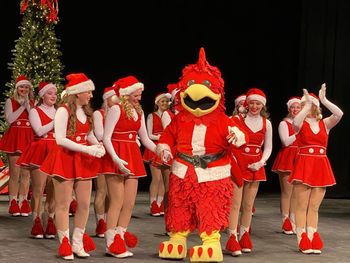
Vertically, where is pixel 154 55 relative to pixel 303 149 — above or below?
above

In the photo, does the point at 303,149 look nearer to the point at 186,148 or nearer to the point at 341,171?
the point at 186,148

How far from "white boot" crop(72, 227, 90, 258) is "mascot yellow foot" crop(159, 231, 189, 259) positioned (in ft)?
1.90

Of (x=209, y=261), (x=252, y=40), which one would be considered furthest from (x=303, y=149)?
(x=252, y=40)

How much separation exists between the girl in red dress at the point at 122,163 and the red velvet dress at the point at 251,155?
3.30 ft

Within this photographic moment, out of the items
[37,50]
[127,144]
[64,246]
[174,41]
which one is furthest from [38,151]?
[174,41]

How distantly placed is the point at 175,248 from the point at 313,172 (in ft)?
4.74

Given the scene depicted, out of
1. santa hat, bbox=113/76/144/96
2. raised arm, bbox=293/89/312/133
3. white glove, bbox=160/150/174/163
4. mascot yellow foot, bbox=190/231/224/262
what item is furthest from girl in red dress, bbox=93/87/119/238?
raised arm, bbox=293/89/312/133

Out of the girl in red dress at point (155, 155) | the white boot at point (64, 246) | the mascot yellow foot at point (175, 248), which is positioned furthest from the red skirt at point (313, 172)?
the girl in red dress at point (155, 155)

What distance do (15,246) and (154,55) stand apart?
6.67 m

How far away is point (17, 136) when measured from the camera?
9.18 m

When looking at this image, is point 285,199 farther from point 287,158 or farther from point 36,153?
point 36,153

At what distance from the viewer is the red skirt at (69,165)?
6512 mm

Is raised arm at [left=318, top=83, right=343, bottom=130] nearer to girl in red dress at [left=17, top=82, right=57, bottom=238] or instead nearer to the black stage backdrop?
girl in red dress at [left=17, top=82, right=57, bottom=238]

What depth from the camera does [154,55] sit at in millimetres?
13406
